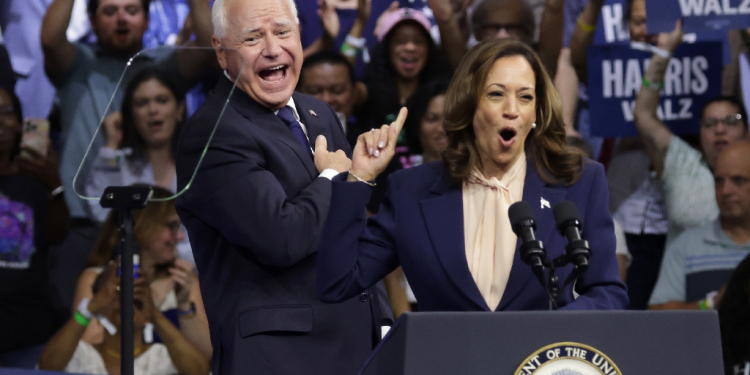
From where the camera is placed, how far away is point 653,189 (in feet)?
13.4

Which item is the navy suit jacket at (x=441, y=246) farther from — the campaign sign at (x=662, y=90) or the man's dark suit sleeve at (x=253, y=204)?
the campaign sign at (x=662, y=90)

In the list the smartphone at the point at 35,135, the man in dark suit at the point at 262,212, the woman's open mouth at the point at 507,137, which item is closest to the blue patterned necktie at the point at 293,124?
the man in dark suit at the point at 262,212

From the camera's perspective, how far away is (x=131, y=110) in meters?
2.42

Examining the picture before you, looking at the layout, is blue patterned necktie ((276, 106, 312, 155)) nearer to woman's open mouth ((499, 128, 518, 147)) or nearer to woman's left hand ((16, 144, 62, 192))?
woman's open mouth ((499, 128, 518, 147))

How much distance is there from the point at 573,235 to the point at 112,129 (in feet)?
4.31

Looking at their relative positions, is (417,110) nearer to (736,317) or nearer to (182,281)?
(182,281)

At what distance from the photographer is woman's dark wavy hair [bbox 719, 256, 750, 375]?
3.67m

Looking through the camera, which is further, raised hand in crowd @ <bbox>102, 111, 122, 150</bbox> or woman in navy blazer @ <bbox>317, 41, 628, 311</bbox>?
raised hand in crowd @ <bbox>102, 111, 122, 150</bbox>

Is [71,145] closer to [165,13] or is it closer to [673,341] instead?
[165,13]

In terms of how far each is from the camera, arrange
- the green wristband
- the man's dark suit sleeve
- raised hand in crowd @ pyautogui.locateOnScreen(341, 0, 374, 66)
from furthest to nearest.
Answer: raised hand in crowd @ pyautogui.locateOnScreen(341, 0, 374, 66), the green wristband, the man's dark suit sleeve

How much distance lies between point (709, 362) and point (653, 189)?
271 cm

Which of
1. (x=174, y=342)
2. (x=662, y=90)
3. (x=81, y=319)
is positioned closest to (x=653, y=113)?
(x=662, y=90)

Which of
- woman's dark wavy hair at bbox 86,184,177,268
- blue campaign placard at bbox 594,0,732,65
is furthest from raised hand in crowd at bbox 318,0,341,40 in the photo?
blue campaign placard at bbox 594,0,732,65

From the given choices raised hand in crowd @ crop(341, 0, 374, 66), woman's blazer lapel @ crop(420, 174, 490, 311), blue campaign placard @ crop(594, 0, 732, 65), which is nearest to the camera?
woman's blazer lapel @ crop(420, 174, 490, 311)
